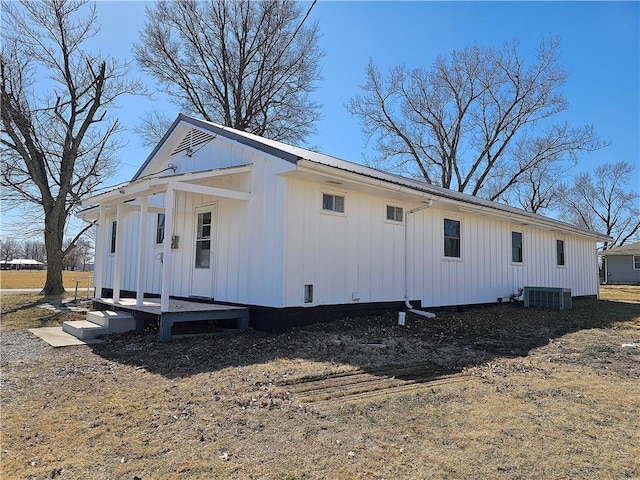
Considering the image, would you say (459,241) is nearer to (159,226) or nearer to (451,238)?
(451,238)

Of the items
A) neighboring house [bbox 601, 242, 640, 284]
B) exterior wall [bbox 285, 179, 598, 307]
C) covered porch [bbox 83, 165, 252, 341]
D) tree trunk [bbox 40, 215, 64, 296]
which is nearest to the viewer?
covered porch [bbox 83, 165, 252, 341]

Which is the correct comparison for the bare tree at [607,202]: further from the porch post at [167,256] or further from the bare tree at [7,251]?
the bare tree at [7,251]

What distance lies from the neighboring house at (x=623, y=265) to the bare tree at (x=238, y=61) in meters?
24.5

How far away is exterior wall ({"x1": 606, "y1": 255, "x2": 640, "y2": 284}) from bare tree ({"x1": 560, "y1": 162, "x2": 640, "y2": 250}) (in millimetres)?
8842

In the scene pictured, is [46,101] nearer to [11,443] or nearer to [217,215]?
[217,215]

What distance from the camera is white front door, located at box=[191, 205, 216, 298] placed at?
873 cm

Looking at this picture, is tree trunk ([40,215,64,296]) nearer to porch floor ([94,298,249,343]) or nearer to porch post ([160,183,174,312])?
porch floor ([94,298,249,343])

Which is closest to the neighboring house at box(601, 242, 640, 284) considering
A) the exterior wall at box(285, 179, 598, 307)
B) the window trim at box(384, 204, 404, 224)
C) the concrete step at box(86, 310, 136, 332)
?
the exterior wall at box(285, 179, 598, 307)

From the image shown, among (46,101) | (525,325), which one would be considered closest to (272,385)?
(525,325)

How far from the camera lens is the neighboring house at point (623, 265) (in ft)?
102

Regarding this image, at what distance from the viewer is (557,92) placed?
26234mm

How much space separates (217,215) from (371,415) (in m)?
6.04

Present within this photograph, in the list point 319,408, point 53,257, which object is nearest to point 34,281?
point 53,257

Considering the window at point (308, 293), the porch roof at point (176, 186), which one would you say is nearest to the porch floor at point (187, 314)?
the window at point (308, 293)
